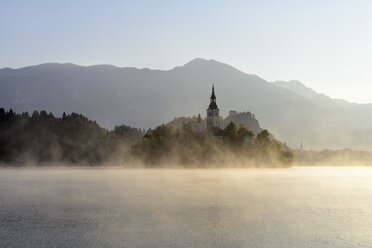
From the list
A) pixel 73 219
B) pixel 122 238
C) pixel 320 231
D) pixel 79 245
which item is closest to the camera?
pixel 79 245

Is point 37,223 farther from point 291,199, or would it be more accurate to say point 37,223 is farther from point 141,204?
point 291,199

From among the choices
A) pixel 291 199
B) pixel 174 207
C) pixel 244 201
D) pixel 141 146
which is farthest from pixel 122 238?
pixel 141 146

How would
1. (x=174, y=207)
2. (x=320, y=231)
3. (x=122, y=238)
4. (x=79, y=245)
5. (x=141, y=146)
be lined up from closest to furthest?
1. (x=79, y=245)
2. (x=122, y=238)
3. (x=320, y=231)
4. (x=174, y=207)
5. (x=141, y=146)

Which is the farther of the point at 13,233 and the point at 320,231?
the point at 320,231

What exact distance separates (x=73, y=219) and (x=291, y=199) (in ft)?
114

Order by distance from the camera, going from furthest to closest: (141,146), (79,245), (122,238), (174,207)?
(141,146) → (174,207) → (122,238) → (79,245)

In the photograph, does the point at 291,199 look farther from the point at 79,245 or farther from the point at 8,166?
the point at 8,166

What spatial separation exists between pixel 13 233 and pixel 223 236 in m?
15.7

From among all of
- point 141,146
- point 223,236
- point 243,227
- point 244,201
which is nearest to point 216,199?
point 244,201

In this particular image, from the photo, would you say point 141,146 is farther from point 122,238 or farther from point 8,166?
point 122,238

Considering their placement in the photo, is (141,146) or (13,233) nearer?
(13,233)

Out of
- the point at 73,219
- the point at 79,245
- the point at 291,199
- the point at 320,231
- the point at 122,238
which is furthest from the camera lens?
the point at 291,199

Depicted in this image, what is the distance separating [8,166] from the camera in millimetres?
191375

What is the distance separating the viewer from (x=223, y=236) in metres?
35.4
